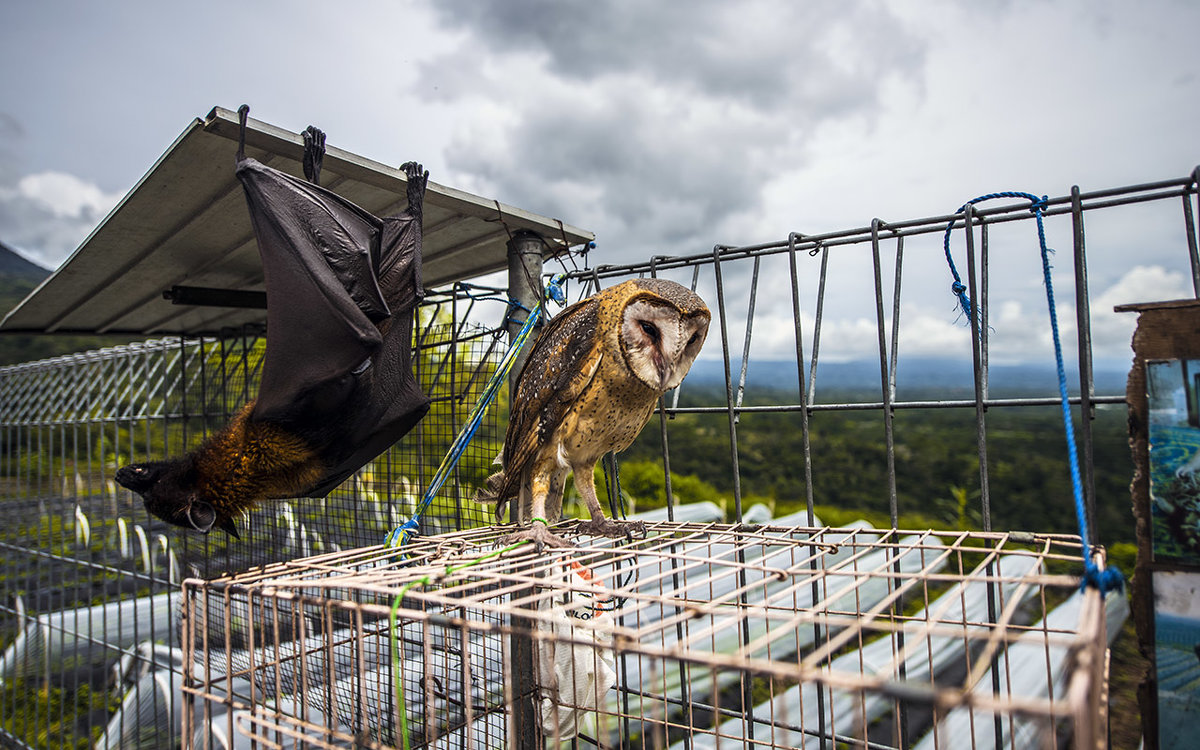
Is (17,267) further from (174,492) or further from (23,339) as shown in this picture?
(174,492)

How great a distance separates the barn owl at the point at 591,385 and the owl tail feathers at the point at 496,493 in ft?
0.10

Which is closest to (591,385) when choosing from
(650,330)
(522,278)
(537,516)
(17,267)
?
(650,330)

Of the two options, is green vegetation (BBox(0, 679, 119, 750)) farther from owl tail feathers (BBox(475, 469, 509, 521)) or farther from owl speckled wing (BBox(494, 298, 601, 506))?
owl speckled wing (BBox(494, 298, 601, 506))

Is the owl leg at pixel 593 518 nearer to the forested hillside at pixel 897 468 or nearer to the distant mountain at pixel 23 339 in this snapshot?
the forested hillside at pixel 897 468

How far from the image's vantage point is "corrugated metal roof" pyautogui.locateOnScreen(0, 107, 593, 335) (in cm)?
A: 197

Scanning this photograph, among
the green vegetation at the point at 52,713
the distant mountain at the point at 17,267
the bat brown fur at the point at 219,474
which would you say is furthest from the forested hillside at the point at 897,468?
the distant mountain at the point at 17,267

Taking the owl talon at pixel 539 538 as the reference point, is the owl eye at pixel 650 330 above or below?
above

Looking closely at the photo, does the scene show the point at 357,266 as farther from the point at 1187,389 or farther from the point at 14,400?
the point at 14,400

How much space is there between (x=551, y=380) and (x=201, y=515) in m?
1.19

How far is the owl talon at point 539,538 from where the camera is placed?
6.09ft

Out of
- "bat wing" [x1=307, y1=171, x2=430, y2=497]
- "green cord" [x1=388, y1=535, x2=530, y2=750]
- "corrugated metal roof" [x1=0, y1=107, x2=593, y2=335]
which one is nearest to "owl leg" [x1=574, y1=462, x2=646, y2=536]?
"green cord" [x1=388, y1=535, x2=530, y2=750]

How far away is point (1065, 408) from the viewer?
1351mm

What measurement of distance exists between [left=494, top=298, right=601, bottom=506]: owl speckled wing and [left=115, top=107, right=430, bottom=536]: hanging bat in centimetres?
48

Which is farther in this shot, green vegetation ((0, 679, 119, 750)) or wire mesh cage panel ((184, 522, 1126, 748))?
green vegetation ((0, 679, 119, 750))
